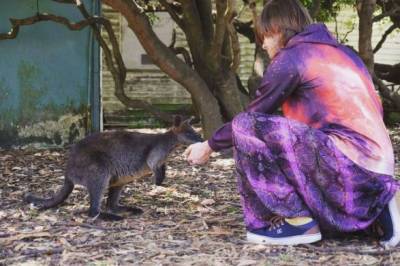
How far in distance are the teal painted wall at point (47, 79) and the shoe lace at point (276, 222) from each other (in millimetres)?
6046

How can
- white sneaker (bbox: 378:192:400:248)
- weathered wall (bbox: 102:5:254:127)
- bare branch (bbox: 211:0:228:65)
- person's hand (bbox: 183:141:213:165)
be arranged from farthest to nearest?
weathered wall (bbox: 102:5:254:127) < bare branch (bbox: 211:0:228:65) < person's hand (bbox: 183:141:213:165) < white sneaker (bbox: 378:192:400:248)

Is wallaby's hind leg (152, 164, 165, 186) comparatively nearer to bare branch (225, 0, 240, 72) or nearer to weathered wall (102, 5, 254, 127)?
bare branch (225, 0, 240, 72)

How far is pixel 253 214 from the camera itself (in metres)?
4.23

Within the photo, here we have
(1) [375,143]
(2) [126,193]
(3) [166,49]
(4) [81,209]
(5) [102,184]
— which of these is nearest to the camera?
(1) [375,143]

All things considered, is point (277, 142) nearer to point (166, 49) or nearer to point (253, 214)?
point (253, 214)

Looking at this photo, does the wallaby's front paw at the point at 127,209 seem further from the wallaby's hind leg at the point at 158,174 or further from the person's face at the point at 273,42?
the person's face at the point at 273,42

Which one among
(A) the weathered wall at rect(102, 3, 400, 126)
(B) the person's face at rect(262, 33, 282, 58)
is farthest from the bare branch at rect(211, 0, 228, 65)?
(A) the weathered wall at rect(102, 3, 400, 126)

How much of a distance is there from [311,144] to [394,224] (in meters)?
0.73

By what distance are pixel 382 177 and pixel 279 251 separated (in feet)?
2.46

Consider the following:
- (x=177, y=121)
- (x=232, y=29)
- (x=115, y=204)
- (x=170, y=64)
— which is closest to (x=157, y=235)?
(x=115, y=204)

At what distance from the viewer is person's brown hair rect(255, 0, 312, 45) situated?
13.7ft

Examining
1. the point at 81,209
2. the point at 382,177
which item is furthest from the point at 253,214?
the point at 81,209

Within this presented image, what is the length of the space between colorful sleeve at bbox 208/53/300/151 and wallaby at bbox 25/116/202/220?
1450 millimetres

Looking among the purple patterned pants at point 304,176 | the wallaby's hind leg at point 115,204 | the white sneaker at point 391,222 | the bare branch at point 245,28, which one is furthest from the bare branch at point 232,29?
the white sneaker at point 391,222
